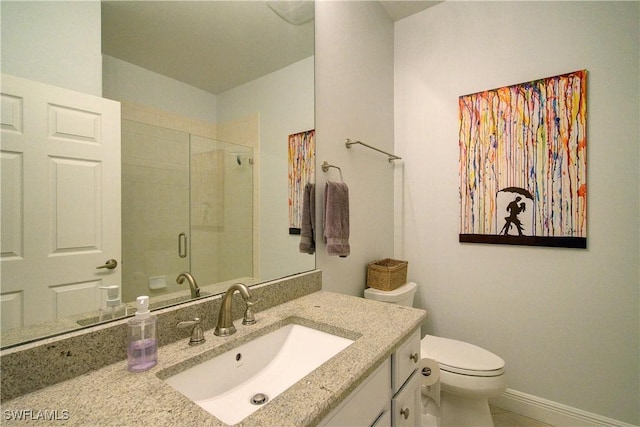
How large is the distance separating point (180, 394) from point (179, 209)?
0.50 meters

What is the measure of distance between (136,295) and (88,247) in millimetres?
178

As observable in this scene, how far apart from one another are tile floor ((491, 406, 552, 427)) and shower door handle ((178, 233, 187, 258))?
1.91 m

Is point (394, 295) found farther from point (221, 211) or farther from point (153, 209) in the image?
point (153, 209)

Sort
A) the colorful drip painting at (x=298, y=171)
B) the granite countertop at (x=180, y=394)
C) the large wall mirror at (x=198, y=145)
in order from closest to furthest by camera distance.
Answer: the granite countertop at (x=180, y=394)
the large wall mirror at (x=198, y=145)
the colorful drip painting at (x=298, y=171)

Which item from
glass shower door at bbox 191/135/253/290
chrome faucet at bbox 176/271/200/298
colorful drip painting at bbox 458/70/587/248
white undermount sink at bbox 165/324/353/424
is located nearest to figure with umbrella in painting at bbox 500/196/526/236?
colorful drip painting at bbox 458/70/587/248

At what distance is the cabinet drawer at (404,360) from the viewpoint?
0.88m

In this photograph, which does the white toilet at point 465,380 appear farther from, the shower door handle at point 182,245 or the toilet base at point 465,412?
the shower door handle at point 182,245

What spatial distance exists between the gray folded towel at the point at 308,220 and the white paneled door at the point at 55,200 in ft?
2.39

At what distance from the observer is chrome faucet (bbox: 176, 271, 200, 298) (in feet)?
2.86

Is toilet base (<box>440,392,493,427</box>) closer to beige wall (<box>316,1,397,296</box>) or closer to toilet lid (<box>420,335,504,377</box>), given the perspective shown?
toilet lid (<box>420,335,504,377</box>)

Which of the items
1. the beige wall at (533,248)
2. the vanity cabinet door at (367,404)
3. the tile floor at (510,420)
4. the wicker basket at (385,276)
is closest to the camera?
the vanity cabinet door at (367,404)

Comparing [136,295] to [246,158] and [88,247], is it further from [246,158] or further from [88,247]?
[246,158]

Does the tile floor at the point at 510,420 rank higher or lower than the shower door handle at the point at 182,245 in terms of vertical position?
lower

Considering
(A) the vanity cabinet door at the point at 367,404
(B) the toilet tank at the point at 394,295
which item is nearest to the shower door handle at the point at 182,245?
(A) the vanity cabinet door at the point at 367,404
